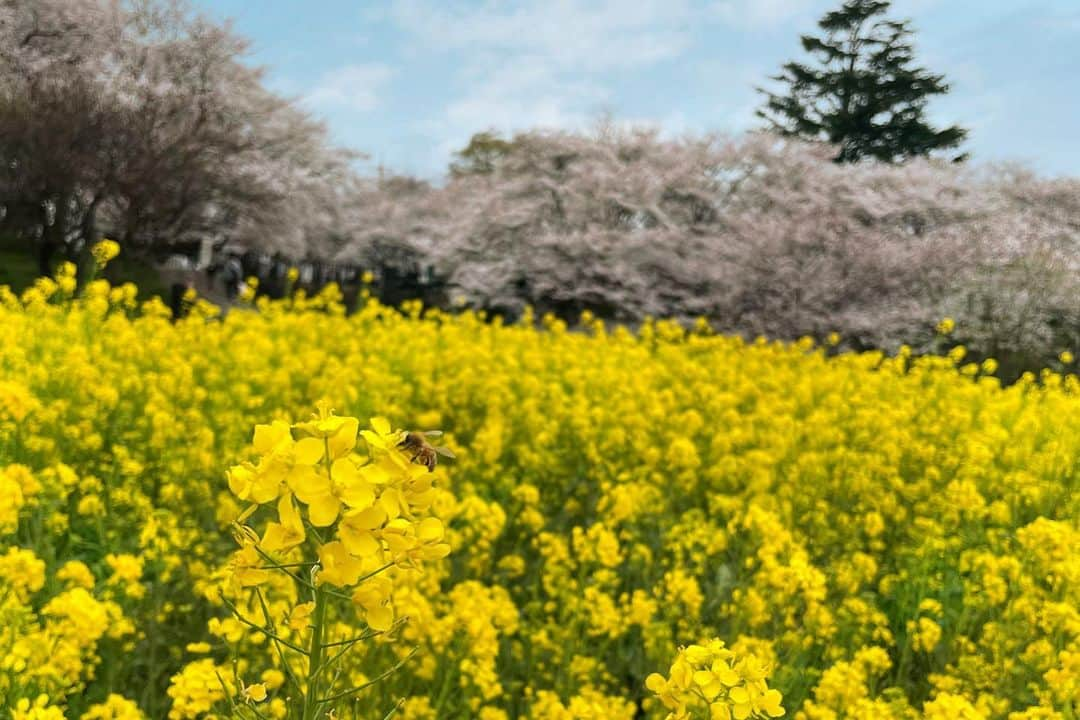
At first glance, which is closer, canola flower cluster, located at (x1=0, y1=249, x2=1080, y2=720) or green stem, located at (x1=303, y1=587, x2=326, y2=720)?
green stem, located at (x1=303, y1=587, x2=326, y2=720)

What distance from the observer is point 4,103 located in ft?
55.6

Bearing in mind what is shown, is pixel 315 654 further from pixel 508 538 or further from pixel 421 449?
pixel 508 538

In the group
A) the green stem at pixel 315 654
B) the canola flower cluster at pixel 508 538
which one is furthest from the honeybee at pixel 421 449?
the green stem at pixel 315 654

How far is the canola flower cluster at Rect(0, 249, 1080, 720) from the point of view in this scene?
1.14 metres

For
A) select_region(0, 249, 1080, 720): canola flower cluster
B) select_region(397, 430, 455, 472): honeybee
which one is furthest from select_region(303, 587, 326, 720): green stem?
select_region(397, 430, 455, 472): honeybee

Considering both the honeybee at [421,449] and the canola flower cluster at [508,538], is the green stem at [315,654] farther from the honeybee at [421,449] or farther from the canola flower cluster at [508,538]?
the honeybee at [421,449]

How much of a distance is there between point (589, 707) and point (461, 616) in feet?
1.54

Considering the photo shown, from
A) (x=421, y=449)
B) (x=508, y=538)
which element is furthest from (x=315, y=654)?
(x=508, y=538)

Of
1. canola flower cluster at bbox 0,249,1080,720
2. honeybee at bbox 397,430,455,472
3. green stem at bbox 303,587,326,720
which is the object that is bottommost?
canola flower cluster at bbox 0,249,1080,720

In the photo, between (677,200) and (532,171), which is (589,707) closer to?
(677,200)

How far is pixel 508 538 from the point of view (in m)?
4.04

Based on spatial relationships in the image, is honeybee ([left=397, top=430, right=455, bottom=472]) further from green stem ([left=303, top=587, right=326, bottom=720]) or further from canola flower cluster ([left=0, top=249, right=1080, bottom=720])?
green stem ([left=303, top=587, right=326, bottom=720])

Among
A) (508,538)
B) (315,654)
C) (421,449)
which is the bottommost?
(508,538)

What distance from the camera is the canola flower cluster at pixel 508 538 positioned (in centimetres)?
114
